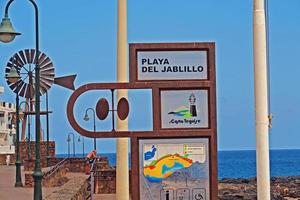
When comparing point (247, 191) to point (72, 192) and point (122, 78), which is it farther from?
point (122, 78)

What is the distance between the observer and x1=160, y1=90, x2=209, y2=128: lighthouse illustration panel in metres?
11.1

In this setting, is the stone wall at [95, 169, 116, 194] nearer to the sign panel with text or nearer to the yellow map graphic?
the yellow map graphic

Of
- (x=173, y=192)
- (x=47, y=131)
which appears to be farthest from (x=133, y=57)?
(x=47, y=131)

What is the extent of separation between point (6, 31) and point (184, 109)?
17.3 feet

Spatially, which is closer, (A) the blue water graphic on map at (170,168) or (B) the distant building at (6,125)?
(A) the blue water graphic on map at (170,168)

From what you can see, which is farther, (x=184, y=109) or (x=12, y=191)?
(x=12, y=191)

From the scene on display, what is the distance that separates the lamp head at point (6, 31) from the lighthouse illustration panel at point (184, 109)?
16.5 feet

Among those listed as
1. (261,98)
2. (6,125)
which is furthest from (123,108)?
(6,125)

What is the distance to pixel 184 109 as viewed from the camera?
36.6ft

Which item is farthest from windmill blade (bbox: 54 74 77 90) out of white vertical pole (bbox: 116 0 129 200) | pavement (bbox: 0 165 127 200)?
pavement (bbox: 0 165 127 200)

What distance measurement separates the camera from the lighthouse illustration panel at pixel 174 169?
11.1 meters

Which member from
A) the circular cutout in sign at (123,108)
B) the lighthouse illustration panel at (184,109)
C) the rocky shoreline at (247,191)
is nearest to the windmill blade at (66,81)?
the circular cutout in sign at (123,108)

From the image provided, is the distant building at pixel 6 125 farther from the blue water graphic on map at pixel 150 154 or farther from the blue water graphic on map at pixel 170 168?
the blue water graphic on map at pixel 170 168

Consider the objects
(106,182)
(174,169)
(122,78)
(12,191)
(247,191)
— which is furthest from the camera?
(247,191)
